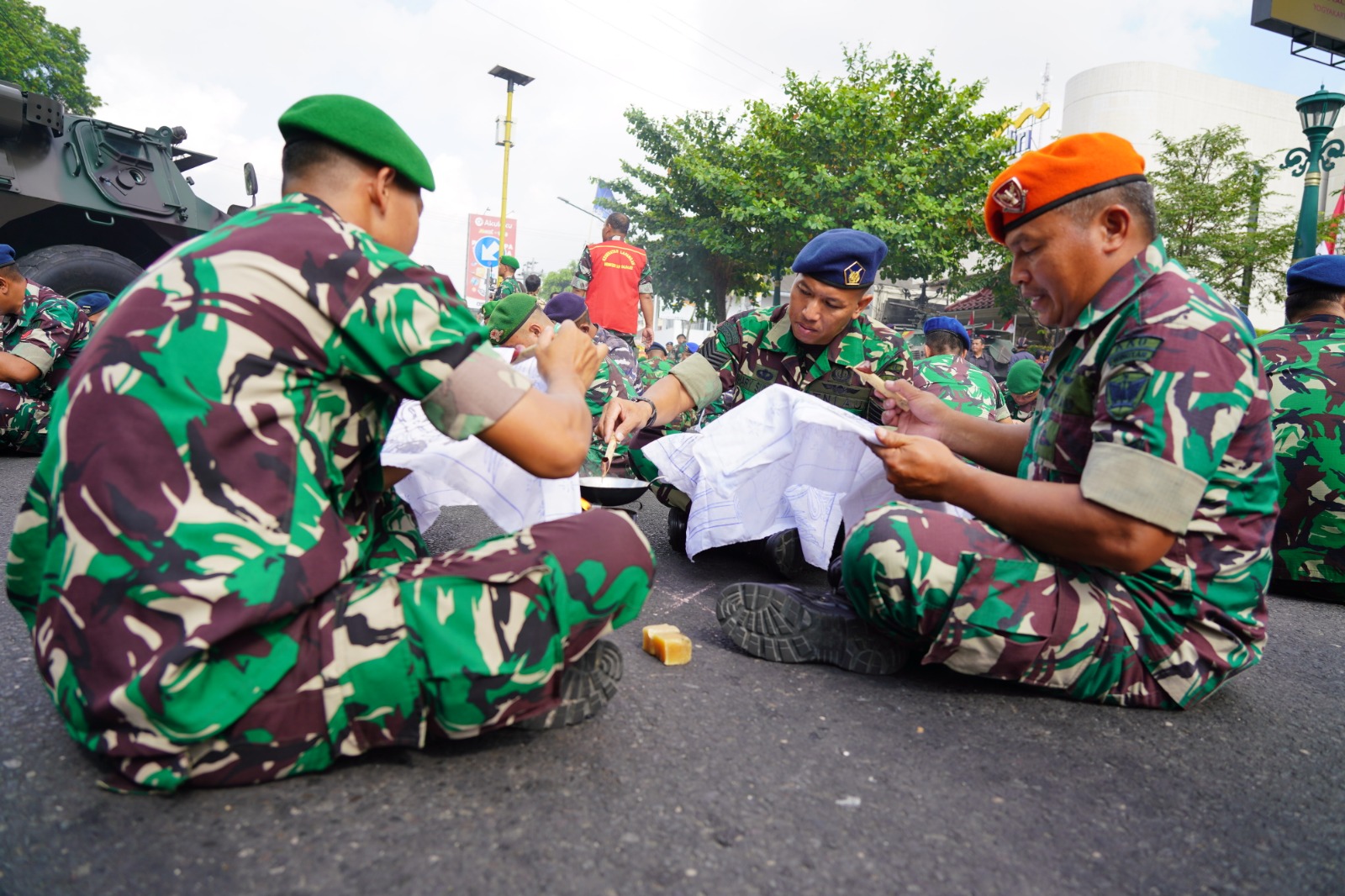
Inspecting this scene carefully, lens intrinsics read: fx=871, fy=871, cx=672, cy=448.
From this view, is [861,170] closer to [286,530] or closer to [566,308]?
[566,308]

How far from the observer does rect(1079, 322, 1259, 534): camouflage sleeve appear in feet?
5.77

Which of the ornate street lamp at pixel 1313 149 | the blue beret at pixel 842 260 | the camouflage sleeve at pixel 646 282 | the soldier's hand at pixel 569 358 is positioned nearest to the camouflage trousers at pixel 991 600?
the soldier's hand at pixel 569 358

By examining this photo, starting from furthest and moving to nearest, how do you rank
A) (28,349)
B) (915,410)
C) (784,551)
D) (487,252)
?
(487,252)
(28,349)
(784,551)
(915,410)

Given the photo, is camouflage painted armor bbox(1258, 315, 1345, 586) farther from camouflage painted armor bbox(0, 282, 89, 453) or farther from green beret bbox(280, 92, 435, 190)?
camouflage painted armor bbox(0, 282, 89, 453)

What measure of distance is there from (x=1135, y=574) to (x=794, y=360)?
6.16ft

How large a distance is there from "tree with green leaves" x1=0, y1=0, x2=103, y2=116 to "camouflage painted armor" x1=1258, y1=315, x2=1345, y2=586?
2651cm

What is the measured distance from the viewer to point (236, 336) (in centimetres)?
137

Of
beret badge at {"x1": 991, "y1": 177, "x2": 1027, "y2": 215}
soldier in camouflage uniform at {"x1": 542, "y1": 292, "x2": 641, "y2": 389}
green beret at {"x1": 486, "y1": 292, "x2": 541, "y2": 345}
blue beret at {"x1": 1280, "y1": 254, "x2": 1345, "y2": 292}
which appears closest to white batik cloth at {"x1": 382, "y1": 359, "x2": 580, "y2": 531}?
beret badge at {"x1": 991, "y1": 177, "x2": 1027, "y2": 215}

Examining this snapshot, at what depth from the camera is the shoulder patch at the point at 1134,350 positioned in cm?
183

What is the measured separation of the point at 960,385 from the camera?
15.9 feet

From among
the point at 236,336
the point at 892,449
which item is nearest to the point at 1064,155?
the point at 892,449

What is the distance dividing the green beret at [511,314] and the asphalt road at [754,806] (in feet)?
9.72

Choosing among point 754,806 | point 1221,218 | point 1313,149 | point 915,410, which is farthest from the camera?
point 1221,218

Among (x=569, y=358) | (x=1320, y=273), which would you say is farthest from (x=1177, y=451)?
(x=1320, y=273)
